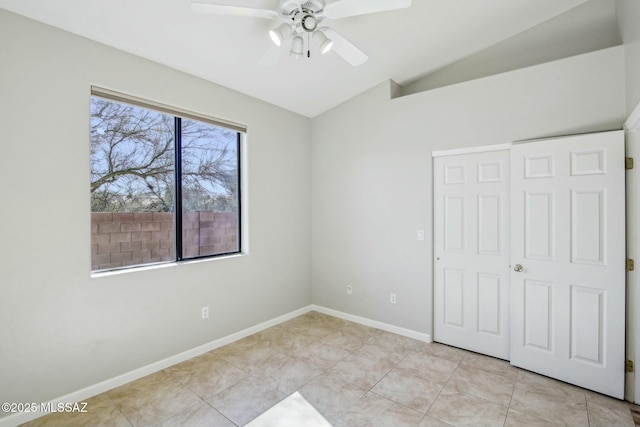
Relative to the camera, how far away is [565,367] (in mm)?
2518

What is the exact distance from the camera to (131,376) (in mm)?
2537

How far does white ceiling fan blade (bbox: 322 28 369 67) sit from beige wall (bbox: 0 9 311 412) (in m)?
1.55

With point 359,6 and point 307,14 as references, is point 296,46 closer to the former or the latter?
point 307,14

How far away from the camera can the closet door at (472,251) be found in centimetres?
291

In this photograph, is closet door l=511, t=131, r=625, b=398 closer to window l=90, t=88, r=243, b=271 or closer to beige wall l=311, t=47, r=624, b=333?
beige wall l=311, t=47, r=624, b=333

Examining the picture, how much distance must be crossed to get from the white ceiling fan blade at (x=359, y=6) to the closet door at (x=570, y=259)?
1780mm

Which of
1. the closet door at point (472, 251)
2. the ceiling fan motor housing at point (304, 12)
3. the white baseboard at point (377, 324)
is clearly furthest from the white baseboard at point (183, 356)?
the ceiling fan motor housing at point (304, 12)

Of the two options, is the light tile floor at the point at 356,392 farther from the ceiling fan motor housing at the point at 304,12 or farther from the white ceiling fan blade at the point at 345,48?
the ceiling fan motor housing at the point at 304,12

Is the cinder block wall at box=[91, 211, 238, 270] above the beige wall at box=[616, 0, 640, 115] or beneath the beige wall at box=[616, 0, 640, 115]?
beneath

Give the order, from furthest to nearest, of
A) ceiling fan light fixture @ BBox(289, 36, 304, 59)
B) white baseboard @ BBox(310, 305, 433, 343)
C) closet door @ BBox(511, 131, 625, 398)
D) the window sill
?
white baseboard @ BBox(310, 305, 433, 343) < the window sill < closet door @ BBox(511, 131, 625, 398) < ceiling fan light fixture @ BBox(289, 36, 304, 59)

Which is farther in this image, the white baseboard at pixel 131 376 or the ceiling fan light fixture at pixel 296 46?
the ceiling fan light fixture at pixel 296 46

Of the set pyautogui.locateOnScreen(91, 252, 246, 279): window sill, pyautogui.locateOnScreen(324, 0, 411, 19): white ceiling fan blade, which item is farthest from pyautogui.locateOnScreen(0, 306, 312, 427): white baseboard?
pyautogui.locateOnScreen(324, 0, 411, 19): white ceiling fan blade

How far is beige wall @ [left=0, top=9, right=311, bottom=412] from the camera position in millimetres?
2020

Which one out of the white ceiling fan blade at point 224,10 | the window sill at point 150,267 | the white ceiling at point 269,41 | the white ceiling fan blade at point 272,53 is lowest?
the window sill at point 150,267
